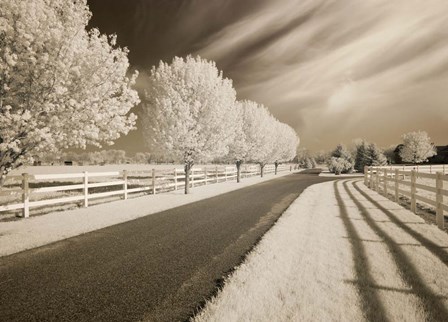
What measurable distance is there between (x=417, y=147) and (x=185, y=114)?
9603cm

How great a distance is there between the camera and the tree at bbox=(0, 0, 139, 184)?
755 centimetres

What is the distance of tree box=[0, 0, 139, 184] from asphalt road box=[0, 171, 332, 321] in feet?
9.12

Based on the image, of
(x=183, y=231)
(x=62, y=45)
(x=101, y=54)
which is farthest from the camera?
(x=101, y=54)

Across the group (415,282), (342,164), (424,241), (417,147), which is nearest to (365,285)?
(415,282)

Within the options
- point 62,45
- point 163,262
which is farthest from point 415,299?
point 62,45

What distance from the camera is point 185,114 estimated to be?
19750 mm

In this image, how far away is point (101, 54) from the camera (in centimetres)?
988

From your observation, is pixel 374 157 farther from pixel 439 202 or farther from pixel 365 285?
pixel 365 285

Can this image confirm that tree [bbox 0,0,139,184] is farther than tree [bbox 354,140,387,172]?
No

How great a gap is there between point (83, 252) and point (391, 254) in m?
6.67

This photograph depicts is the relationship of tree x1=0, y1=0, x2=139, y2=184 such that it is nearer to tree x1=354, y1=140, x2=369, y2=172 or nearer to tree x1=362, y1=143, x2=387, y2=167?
tree x1=362, y1=143, x2=387, y2=167

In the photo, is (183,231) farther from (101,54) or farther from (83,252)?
(101,54)

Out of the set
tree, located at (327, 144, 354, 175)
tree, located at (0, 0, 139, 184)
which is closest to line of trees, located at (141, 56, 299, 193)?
tree, located at (0, 0, 139, 184)

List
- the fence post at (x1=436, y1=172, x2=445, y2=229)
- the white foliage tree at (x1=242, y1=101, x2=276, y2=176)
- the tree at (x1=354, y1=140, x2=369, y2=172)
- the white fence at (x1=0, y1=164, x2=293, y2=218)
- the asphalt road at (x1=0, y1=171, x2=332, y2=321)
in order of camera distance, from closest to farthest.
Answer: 1. the asphalt road at (x1=0, y1=171, x2=332, y2=321)
2. the fence post at (x1=436, y1=172, x2=445, y2=229)
3. the white fence at (x1=0, y1=164, x2=293, y2=218)
4. the white foliage tree at (x1=242, y1=101, x2=276, y2=176)
5. the tree at (x1=354, y1=140, x2=369, y2=172)
